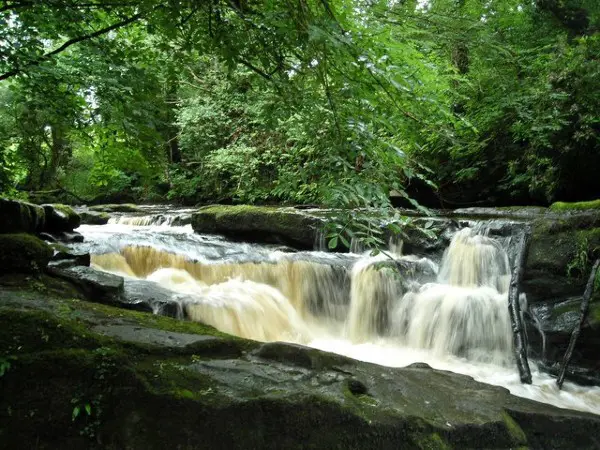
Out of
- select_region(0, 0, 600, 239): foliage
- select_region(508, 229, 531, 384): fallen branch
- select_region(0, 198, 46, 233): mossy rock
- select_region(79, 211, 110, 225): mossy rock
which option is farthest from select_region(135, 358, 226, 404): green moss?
select_region(79, 211, 110, 225): mossy rock

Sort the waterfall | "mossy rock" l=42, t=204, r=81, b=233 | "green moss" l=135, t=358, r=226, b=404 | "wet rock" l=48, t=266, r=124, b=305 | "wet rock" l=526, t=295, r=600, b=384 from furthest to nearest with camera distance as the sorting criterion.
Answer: "mossy rock" l=42, t=204, r=81, b=233
the waterfall
"wet rock" l=526, t=295, r=600, b=384
"wet rock" l=48, t=266, r=124, b=305
"green moss" l=135, t=358, r=226, b=404

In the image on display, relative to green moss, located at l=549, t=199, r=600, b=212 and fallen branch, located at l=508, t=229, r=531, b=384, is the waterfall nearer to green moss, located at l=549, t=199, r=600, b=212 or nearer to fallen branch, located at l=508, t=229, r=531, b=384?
fallen branch, located at l=508, t=229, r=531, b=384

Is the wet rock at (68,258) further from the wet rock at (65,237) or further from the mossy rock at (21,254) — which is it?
the wet rock at (65,237)

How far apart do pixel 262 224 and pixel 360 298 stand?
132 inches

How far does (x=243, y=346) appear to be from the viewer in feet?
10.2

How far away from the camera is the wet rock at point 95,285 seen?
4.90 m

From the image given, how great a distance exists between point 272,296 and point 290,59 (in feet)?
16.0

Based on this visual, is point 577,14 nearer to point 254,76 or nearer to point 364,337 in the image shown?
point 364,337

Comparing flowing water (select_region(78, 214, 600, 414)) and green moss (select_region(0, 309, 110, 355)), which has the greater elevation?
green moss (select_region(0, 309, 110, 355))

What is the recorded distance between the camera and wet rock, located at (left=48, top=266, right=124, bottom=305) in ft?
16.1

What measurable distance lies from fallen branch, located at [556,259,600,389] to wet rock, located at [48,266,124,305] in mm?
5288

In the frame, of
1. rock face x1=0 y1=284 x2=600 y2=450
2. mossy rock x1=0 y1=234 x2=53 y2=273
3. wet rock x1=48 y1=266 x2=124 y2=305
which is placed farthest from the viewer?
wet rock x1=48 y1=266 x2=124 y2=305

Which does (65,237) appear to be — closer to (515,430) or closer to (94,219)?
(94,219)

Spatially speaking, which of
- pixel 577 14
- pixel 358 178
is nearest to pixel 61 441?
pixel 358 178
